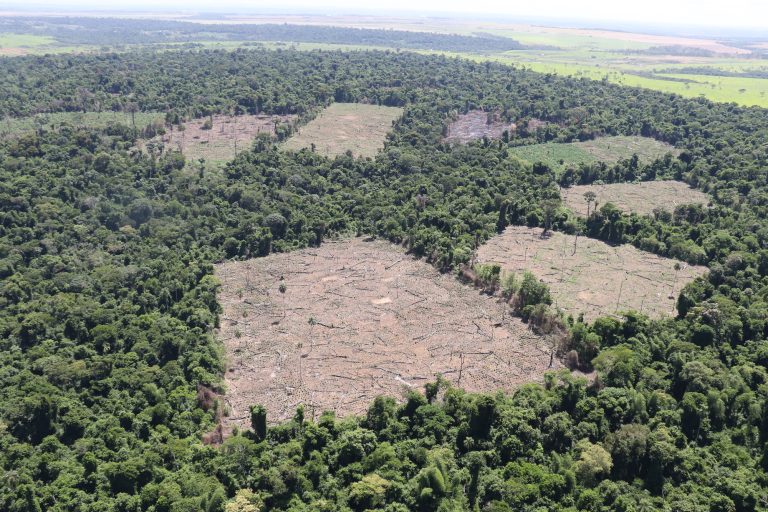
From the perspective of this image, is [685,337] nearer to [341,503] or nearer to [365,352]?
[365,352]

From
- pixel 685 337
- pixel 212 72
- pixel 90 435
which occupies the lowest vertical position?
pixel 90 435

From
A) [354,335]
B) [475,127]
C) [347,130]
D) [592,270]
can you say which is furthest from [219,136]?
[592,270]

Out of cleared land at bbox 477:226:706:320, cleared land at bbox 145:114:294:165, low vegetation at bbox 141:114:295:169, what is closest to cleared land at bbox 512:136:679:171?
cleared land at bbox 477:226:706:320

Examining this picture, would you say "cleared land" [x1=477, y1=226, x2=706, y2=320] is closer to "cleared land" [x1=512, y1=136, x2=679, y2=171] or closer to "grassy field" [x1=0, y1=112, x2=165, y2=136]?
"cleared land" [x1=512, y1=136, x2=679, y2=171]

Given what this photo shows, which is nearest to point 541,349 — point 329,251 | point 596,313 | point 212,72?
point 596,313

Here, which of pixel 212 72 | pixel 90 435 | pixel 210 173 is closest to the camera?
pixel 90 435

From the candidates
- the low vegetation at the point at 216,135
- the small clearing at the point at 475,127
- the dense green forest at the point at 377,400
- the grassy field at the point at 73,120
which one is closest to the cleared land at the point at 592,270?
the dense green forest at the point at 377,400

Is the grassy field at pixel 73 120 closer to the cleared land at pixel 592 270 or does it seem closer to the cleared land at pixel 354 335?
the cleared land at pixel 354 335

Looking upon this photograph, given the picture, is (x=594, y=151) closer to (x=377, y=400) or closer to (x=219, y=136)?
(x=219, y=136)
